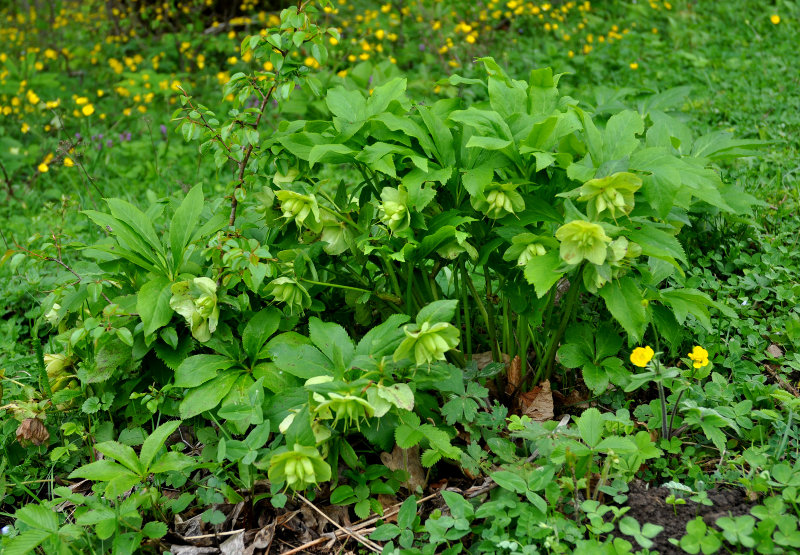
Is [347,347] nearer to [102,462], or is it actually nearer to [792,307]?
[102,462]

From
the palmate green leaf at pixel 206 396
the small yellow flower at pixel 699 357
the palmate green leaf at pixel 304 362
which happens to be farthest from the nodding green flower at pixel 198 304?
the small yellow flower at pixel 699 357

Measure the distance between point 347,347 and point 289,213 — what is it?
1.34 feet

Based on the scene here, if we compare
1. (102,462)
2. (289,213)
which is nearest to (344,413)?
(289,213)

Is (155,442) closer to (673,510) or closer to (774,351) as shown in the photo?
(673,510)

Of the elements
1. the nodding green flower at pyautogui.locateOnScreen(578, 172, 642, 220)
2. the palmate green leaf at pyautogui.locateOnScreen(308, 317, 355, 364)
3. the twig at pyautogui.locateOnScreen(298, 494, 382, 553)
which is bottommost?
the twig at pyautogui.locateOnScreen(298, 494, 382, 553)

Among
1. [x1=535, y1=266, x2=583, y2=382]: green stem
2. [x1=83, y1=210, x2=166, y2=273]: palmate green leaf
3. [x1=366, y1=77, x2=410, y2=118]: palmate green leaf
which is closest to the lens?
[x1=535, y1=266, x2=583, y2=382]: green stem

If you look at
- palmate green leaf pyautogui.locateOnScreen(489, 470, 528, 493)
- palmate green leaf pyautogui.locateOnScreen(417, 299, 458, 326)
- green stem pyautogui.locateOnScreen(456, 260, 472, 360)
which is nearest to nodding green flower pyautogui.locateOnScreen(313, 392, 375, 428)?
palmate green leaf pyautogui.locateOnScreen(417, 299, 458, 326)

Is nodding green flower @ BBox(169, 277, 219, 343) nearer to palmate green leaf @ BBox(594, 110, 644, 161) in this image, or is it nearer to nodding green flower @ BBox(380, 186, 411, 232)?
nodding green flower @ BBox(380, 186, 411, 232)

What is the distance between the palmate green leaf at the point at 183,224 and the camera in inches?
87.9

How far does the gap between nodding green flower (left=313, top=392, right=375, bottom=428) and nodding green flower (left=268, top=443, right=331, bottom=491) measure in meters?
0.09

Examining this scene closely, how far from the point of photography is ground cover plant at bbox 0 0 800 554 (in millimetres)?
1748

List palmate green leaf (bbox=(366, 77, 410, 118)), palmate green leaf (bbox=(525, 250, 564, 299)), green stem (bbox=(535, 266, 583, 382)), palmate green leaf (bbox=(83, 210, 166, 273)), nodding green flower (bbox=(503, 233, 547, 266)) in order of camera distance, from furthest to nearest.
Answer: palmate green leaf (bbox=(83, 210, 166, 273)) < palmate green leaf (bbox=(366, 77, 410, 118)) < green stem (bbox=(535, 266, 583, 382)) < nodding green flower (bbox=(503, 233, 547, 266)) < palmate green leaf (bbox=(525, 250, 564, 299))

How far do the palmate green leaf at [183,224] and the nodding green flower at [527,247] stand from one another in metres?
1.04

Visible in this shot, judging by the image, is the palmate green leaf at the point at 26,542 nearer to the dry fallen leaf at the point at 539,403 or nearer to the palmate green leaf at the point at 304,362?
the palmate green leaf at the point at 304,362
